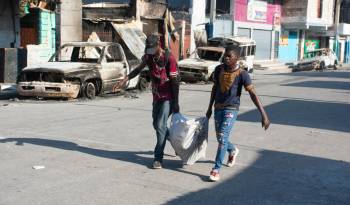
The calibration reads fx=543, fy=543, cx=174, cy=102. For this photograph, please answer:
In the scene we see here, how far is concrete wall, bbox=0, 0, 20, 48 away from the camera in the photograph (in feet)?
65.9

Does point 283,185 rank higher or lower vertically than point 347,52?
higher

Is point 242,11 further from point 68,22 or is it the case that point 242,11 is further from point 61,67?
point 61,67

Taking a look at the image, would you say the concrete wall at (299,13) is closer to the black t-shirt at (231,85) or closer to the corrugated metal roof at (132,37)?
the corrugated metal roof at (132,37)

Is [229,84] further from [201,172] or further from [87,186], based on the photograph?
[87,186]

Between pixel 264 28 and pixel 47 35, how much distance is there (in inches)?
973

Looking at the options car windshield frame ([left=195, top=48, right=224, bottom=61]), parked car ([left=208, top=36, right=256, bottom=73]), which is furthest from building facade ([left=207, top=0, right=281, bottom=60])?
car windshield frame ([left=195, top=48, right=224, bottom=61])

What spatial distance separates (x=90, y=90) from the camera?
14.8m

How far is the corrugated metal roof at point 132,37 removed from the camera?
21.7 metres

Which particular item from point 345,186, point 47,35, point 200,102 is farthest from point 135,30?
point 345,186

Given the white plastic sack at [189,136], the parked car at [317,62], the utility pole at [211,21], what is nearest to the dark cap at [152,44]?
the white plastic sack at [189,136]

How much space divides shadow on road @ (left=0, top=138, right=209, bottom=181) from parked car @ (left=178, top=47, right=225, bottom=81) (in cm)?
1353

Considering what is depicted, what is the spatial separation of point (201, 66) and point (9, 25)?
757 centimetres

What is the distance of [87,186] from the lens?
5.97 m

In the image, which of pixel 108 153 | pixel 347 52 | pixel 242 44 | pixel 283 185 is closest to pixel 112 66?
pixel 108 153
